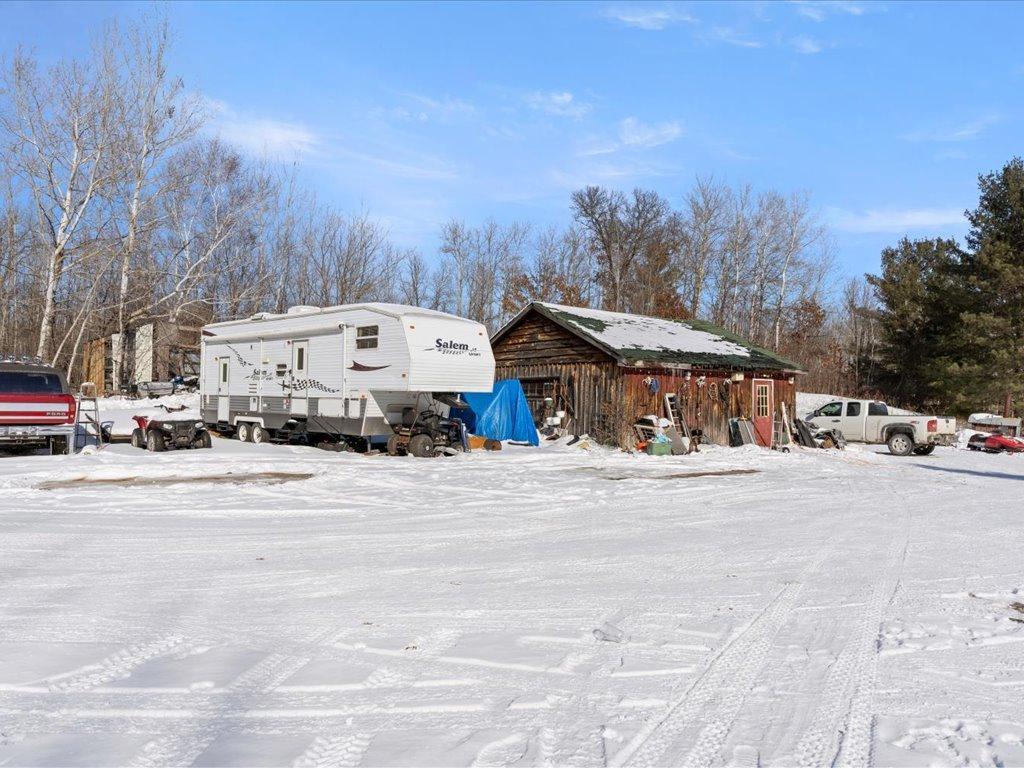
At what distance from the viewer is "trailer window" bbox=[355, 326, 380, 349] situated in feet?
60.2

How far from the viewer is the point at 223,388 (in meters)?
22.8

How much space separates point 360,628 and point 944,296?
41.2m

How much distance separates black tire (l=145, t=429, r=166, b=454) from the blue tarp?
7.96 metres

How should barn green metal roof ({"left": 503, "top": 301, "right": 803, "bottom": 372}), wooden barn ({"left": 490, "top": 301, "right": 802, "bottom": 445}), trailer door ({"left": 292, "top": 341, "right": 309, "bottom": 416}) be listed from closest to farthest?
trailer door ({"left": 292, "top": 341, "right": 309, "bottom": 416}) < wooden barn ({"left": 490, "top": 301, "right": 802, "bottom": 445}) < barn green metal roof ({"left": 503, "top": 301, "right": 803, "bottom": 372})

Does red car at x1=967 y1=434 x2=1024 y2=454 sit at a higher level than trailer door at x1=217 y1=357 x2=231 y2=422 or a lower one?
lower

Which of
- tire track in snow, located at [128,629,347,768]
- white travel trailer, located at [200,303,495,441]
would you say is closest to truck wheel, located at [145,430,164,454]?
white travel trailer, located at [200,303,495,441]

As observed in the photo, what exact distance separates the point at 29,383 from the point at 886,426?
23697 mm

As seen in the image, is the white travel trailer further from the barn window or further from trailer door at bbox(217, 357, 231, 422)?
the barn window

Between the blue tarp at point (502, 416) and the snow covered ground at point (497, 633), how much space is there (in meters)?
11.2

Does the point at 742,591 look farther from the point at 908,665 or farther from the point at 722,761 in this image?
the point at 722,761

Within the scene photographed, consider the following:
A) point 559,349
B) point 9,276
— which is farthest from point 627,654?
point 9,276

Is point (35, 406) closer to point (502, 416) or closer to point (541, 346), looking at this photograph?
point (502, 416)

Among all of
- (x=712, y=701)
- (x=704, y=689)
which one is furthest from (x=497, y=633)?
(x=712, y=701)

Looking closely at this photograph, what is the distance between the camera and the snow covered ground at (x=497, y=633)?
11.9ft
